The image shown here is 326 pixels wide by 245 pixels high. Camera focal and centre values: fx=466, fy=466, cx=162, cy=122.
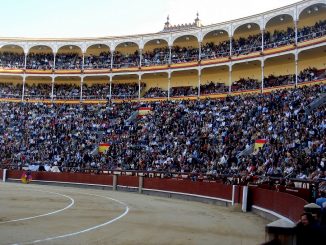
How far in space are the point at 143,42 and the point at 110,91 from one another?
5.94 metres

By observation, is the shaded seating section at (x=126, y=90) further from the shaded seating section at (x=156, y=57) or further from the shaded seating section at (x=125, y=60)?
the shaded seating section at (x=156, y=57)

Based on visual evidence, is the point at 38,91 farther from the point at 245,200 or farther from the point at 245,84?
the point at 245,200

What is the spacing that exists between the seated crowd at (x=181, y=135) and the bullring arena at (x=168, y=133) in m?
0.11

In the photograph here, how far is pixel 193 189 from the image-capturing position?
23.3 metres

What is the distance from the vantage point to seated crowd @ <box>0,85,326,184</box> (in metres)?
22.2

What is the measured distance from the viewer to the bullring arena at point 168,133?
43.3 feet

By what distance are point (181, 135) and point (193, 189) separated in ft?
31.7

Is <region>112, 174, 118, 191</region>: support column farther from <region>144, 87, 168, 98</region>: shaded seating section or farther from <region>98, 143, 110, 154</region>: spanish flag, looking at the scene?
<region>144, 87, 168, 98</region>: shaded seating section

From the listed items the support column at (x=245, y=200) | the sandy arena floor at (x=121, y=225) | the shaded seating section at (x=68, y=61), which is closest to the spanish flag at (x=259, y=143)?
the support column at (x=245, y=200)

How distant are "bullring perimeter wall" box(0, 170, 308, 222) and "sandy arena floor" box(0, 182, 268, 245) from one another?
0.76m

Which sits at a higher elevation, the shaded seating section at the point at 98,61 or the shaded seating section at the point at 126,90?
the shaded seating section at the point at 98,61

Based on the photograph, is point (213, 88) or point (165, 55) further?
point (165, 55)

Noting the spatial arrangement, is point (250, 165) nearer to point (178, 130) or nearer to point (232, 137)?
point (232, 137)

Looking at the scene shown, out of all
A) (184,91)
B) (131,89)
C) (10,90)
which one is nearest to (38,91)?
(10,90)
